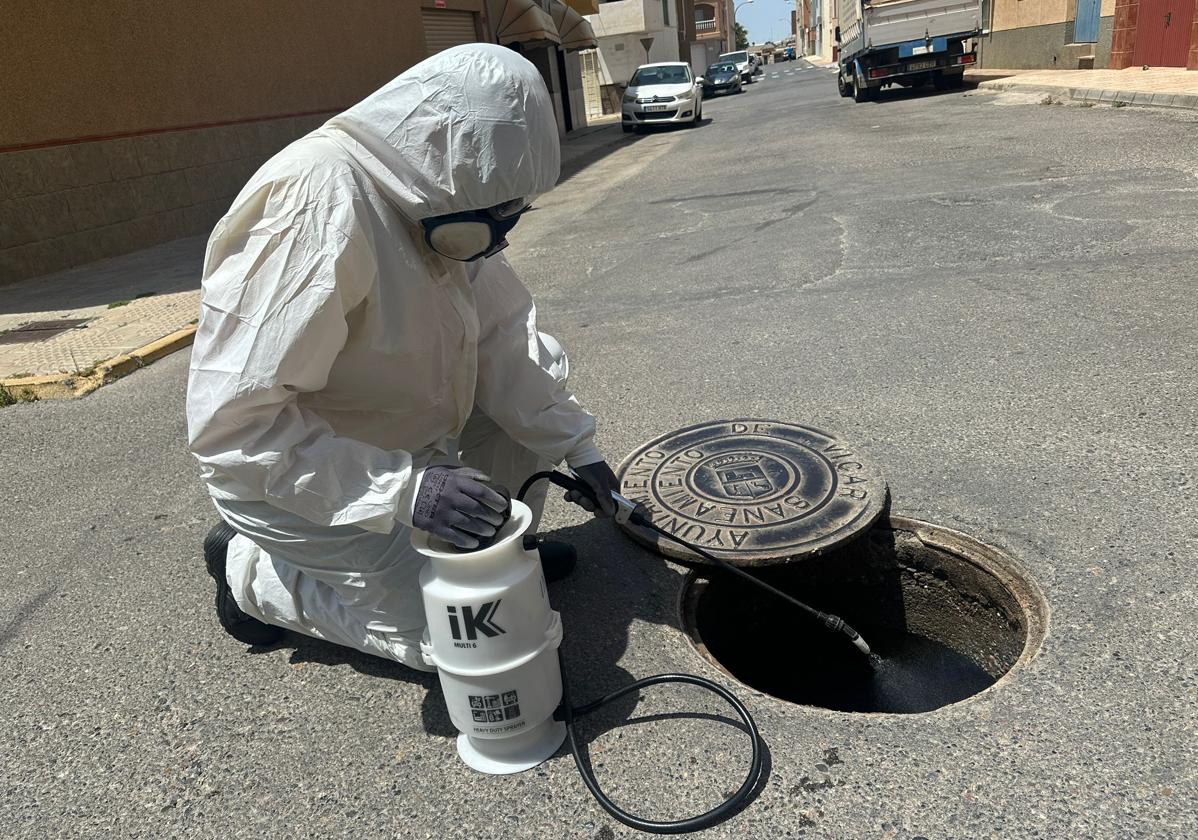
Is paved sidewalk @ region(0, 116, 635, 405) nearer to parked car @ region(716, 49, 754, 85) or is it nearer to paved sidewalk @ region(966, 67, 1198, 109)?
paved sidewalk @ region(966, 67, 1198, 109)

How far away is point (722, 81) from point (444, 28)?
21814mm

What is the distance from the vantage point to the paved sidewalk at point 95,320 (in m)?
5.04

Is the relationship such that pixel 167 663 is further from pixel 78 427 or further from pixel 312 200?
pixel 78 427

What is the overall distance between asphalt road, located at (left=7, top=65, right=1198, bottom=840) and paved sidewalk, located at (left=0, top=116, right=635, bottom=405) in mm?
219

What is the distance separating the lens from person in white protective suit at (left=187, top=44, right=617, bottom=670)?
1787 mm

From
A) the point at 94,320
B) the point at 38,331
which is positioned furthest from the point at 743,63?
the point at 38,331

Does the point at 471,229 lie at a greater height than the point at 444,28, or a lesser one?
lesser

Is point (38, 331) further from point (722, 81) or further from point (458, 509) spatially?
point (722, 81)

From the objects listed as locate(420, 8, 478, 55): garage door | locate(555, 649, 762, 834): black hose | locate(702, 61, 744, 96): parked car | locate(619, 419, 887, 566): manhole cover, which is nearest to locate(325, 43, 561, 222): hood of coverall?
locate(555, 649, 762, 834): black hose

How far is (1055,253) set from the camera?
5.22 m

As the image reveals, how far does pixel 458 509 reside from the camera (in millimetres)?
1765

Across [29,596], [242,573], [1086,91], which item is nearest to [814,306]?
[242,573]

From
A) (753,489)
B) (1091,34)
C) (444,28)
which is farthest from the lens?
(1091,34)

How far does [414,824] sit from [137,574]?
1.63 meters
